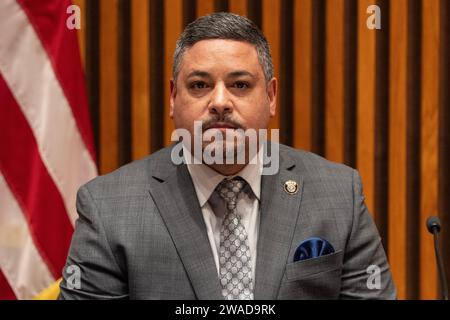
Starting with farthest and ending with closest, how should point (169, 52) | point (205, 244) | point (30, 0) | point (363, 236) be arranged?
1. point (169, 52)
2. point (30, 0)
3. point (363, 236)
4. point (205, 244)

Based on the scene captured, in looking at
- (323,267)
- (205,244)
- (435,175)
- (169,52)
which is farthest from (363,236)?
(169,52)

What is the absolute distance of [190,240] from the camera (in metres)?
1.51

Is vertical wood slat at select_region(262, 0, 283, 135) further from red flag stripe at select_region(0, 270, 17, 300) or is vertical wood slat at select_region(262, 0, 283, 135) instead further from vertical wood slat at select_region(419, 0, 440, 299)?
red flag stripe at select_region(0, 270, 17, 300)

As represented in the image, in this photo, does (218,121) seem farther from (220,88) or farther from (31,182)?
(31,182)

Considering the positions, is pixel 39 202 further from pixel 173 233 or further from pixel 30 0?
pixel 173 233

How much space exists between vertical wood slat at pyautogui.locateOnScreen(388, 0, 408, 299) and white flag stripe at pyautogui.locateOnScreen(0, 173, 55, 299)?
4.50 feet

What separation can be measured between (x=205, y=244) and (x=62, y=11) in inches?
46.6

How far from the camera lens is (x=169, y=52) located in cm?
251

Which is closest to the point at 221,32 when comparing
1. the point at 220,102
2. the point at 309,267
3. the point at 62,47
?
the point at 220,102

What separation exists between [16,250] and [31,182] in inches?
9.5

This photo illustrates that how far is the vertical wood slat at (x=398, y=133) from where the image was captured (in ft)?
8.23


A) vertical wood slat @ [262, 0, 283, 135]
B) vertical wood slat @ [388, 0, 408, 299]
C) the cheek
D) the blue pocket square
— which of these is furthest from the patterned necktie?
vertical wood slat @ [388, 0, 408, 299]

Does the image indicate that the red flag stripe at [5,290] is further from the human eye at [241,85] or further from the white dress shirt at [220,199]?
the human eye at [241,85]

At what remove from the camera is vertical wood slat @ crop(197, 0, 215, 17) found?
252cm
